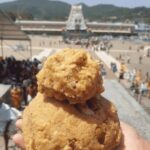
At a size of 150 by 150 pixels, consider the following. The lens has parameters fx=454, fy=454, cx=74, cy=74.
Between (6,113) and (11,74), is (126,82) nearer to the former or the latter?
(11,74)

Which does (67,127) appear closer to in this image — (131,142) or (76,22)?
(131,142)

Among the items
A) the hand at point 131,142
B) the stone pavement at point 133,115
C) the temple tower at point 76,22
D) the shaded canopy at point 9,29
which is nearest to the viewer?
the hand at point 131,142

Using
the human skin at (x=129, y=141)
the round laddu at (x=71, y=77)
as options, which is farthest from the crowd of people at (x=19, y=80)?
the round laddu at (x=71, y=77)

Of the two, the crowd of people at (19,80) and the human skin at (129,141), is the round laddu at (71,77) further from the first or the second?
the crowd of people at (19,80)

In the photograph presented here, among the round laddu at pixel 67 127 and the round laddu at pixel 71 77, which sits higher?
the round laddu at pixel 71 77

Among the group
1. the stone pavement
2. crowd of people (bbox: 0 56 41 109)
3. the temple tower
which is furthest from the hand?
the temple tower

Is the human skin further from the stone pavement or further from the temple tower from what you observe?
the temple tower
